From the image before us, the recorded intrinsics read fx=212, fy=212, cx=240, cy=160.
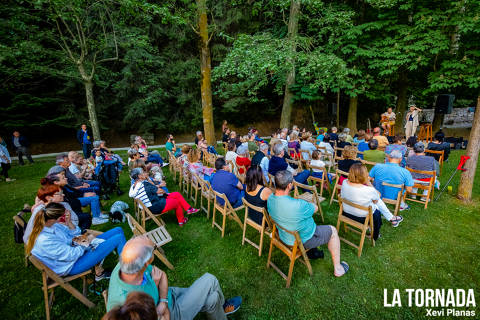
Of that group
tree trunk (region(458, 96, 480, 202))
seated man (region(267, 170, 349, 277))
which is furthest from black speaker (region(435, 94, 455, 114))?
seated man (region(267, 170, 349, 277))

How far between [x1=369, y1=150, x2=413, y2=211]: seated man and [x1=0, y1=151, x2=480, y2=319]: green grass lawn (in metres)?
0.69

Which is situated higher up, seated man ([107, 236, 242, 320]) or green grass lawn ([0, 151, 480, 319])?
seated man ([107, 236, 242, 320])

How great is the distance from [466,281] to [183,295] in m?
3.69

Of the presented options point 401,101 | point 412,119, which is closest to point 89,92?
point 412,119

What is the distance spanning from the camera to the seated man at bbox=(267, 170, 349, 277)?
2605 millimetres

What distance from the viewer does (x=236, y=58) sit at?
9031mm

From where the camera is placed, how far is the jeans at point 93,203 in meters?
4.37

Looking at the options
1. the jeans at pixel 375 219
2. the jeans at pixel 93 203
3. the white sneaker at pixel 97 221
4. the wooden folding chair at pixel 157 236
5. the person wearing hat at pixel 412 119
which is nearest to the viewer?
the wooden folding chair at pixel 157 236

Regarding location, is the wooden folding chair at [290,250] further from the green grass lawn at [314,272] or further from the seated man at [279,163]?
the seated man at [279,163]

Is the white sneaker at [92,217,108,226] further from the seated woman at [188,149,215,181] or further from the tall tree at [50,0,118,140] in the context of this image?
the tall tree at [50,0,118,140]

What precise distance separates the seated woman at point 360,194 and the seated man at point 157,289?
2160 mm

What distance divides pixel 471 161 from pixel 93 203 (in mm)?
8297

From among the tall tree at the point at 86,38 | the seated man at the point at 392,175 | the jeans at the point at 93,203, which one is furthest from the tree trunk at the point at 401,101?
the tall tree at the point at 86,38

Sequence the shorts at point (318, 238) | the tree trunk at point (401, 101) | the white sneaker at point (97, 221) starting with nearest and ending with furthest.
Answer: the shorts at point (318, 238), the white sneaker at point (97, 221), the tree trunk at point (401, 101)
